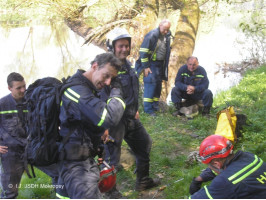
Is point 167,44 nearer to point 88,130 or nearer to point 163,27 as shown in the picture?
point 163,27

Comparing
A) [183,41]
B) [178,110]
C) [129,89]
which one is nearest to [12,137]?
[129,89]

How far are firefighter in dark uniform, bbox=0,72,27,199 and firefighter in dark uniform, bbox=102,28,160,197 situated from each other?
3.75 ft

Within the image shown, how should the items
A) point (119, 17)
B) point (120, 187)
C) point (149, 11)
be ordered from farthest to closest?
point (119, 17), point (149, 11), point (120, 187)

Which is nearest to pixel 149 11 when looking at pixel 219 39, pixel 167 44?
pixel 167 44

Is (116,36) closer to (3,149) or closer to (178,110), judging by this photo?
(3,149)

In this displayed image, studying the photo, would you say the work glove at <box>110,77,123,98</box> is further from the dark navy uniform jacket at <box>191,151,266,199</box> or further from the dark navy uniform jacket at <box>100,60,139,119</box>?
the dark navy uniform jacket at <box>191,151,266,199</box>

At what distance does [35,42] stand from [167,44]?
41.0 feet

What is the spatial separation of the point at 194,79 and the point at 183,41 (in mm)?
4490

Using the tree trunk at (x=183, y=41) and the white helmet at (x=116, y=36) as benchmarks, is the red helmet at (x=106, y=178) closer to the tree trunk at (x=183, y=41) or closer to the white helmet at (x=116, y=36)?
the white helmet at (x=116, y=36)

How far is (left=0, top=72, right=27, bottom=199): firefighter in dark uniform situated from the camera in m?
3.94

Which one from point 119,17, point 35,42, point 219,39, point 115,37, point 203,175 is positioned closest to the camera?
point 203,175

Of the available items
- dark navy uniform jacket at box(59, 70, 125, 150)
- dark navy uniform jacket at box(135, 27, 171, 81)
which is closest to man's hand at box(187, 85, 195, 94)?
dark navy uniform jacket at box(135, 27, 171, 81)

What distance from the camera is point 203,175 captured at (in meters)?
3.35

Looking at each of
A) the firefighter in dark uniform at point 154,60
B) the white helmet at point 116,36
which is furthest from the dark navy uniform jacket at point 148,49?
the white helmet at point 116,36
